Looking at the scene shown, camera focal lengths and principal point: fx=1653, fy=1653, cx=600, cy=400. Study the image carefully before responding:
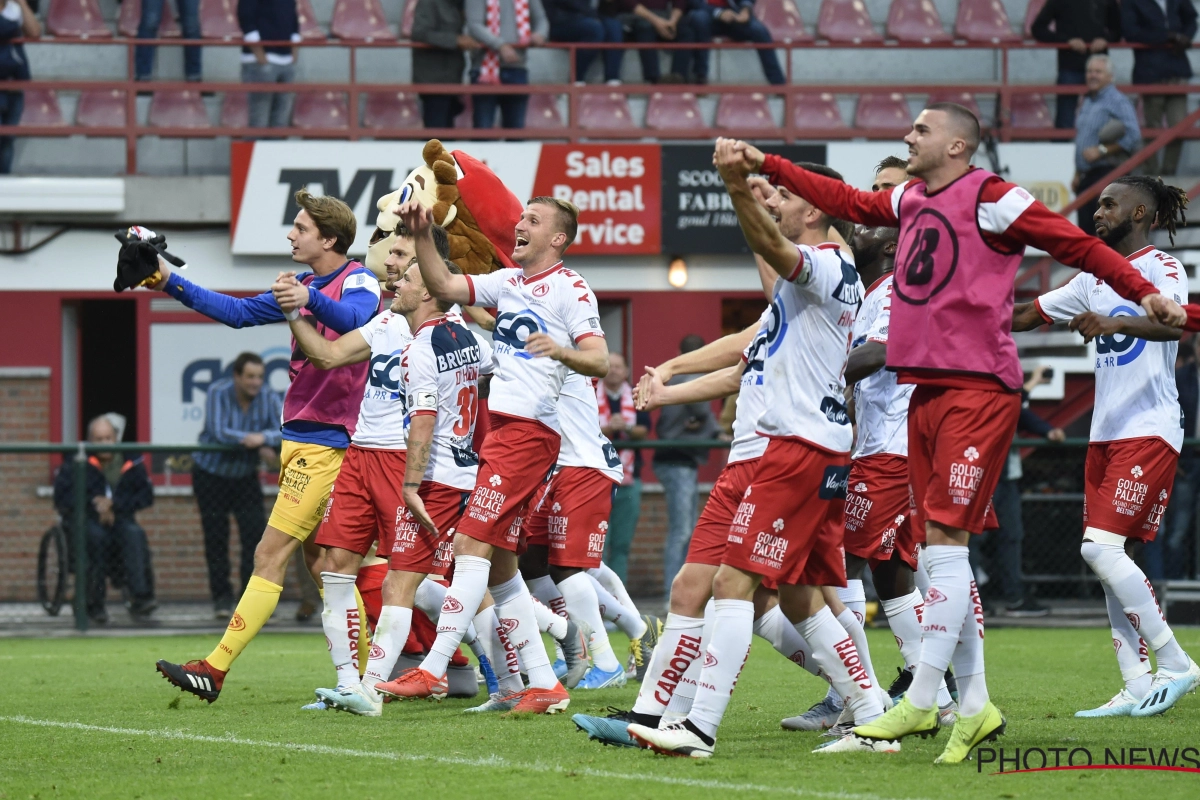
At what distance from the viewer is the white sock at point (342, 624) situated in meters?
7.64

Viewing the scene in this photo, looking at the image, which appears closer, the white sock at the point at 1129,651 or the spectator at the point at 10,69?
the white sock at the point at 1129,651

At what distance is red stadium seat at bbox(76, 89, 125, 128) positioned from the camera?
57.0 ft

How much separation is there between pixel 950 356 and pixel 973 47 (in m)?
13.7

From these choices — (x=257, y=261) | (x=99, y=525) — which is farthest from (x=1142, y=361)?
(x=257, y=261)

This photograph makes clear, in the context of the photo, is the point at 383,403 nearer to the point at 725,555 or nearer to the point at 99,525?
the point at 725,555

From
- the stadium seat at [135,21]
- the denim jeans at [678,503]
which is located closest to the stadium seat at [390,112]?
the stadium seat at [135,21]

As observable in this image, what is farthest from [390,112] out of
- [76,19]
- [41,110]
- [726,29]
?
[726,29]

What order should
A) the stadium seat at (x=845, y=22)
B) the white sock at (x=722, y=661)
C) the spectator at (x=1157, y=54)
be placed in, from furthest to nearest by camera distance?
the stadium seat at (x=845, y=22)
the spectator at (x=1157, y=54)
the white sock at (x=722, y=661)

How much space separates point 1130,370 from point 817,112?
37.6 feet

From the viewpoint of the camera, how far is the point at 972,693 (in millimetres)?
5941

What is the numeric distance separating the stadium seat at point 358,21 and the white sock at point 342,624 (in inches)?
467

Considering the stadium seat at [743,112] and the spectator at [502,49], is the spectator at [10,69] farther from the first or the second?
the stadium seat at [743,112]

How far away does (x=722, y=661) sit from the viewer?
19.0ft

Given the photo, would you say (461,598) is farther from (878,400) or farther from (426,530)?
(878,400)
